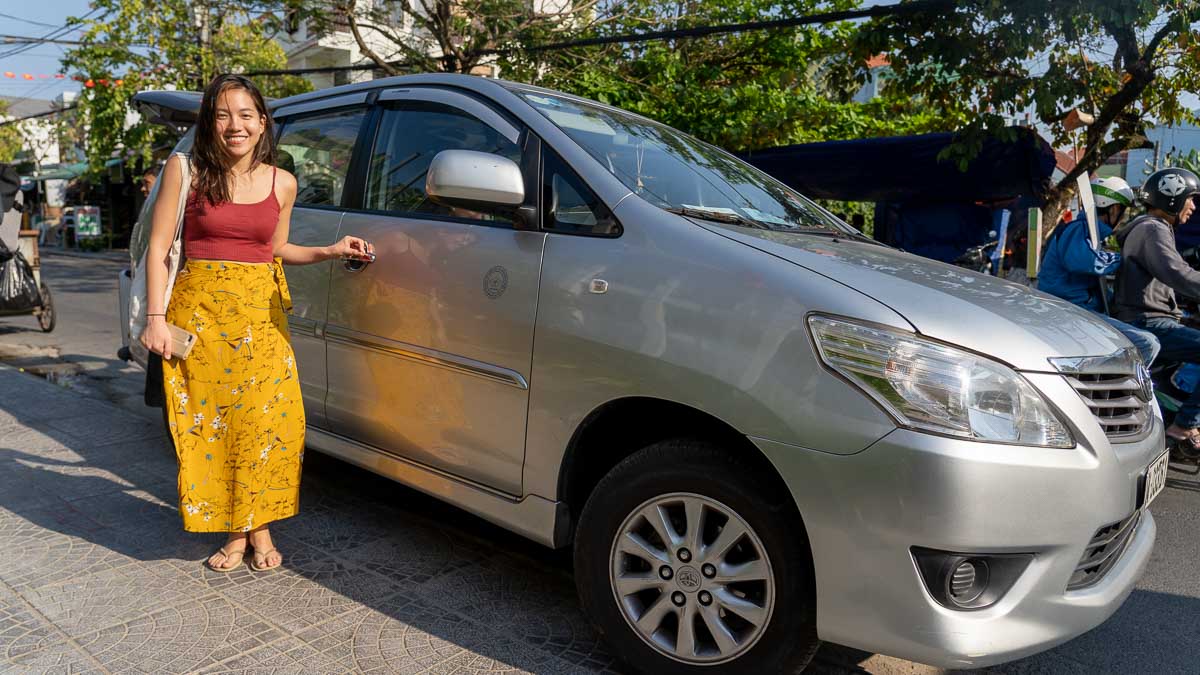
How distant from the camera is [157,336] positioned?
9.91 ft

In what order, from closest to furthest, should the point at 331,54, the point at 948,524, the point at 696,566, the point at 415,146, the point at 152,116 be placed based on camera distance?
the point at 948,524, the point at 696,566, the point at 415,146, the point at 152,116, the point at 331,54

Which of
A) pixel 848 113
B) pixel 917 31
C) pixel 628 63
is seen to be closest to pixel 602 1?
pixel 628 63

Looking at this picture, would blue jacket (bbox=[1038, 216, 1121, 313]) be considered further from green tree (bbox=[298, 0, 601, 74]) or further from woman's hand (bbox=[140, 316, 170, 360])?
green tree (bbox=[298, 0, 601, 74])

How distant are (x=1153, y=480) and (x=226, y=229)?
3035mm

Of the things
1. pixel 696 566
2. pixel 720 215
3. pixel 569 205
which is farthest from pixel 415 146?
pixel 696 566

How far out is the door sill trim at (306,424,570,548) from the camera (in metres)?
2.78

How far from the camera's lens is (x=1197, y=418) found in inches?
191

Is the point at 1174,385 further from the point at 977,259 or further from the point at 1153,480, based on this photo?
the point at 1153,480

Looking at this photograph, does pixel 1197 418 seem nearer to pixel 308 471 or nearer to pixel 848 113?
pixel 308 471

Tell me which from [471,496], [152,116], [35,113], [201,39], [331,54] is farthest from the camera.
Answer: [35,113]

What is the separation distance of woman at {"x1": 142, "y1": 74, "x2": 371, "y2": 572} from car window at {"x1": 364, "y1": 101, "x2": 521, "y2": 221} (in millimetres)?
299

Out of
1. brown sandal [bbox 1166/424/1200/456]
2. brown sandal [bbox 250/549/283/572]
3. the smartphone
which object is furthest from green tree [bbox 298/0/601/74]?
brown sandal [bbox 250/549/283/572]

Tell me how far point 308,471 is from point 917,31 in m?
6.52

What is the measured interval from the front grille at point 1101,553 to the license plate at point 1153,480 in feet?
0.16
